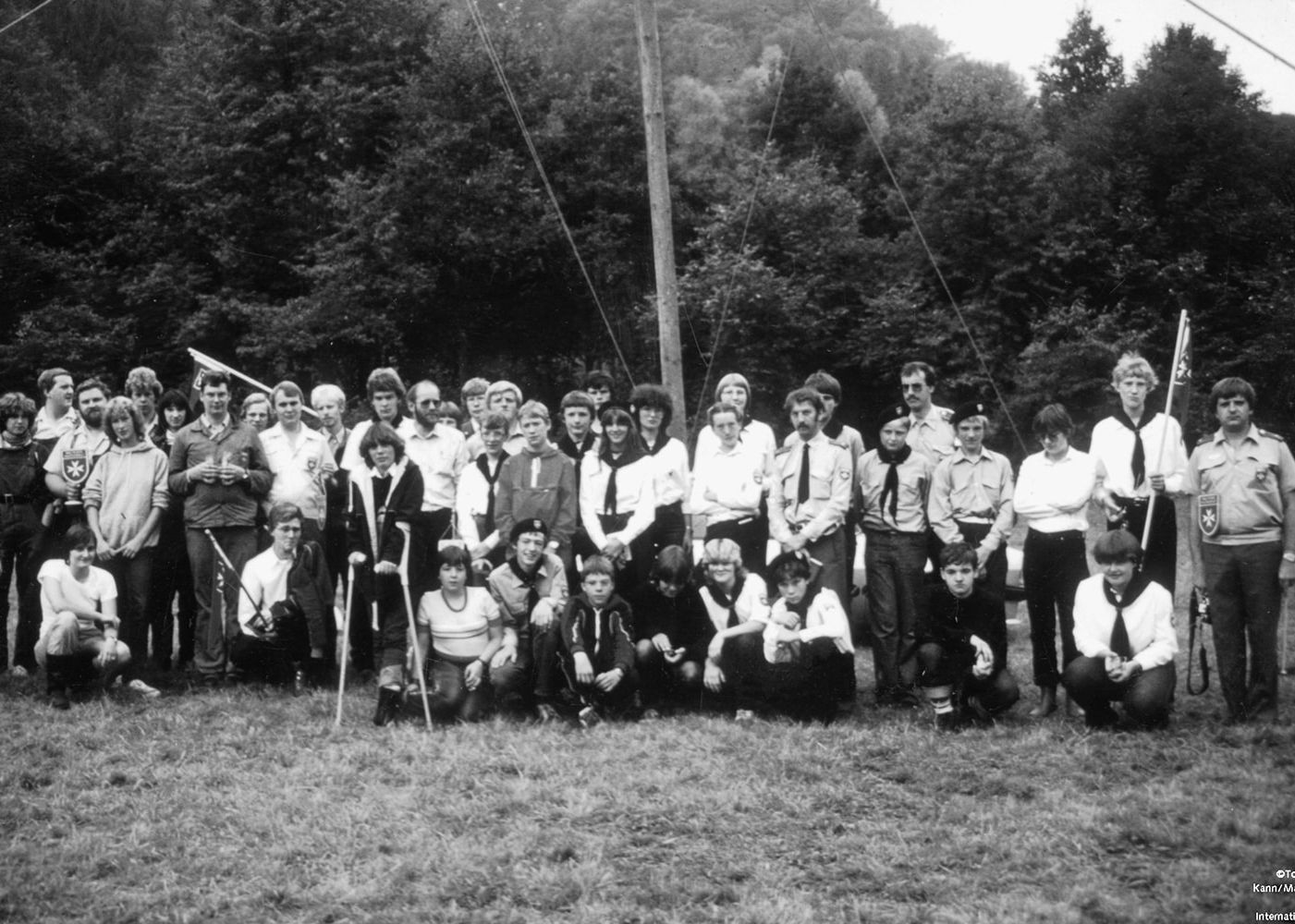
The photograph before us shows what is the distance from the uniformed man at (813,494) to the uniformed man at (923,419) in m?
0.50

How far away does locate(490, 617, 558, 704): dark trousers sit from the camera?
6.90 m

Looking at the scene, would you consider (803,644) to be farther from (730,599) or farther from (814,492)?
(814,492)

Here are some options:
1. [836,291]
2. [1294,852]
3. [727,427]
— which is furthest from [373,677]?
[836,291]

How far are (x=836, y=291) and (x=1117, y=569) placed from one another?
22.0m

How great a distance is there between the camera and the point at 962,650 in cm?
666

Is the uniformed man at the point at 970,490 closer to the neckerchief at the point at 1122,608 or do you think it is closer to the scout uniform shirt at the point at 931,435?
the scout uniform shirt at the point at 931,435

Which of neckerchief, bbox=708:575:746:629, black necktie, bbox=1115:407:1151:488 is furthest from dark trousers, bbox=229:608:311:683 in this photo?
black necktie, bbox=1115:407:1151:488

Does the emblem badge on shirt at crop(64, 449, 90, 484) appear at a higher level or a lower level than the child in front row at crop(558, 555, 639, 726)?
higher

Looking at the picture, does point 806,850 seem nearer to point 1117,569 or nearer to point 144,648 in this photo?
point 1117,569

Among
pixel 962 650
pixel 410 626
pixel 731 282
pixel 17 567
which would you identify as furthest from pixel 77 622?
pixel 731 282

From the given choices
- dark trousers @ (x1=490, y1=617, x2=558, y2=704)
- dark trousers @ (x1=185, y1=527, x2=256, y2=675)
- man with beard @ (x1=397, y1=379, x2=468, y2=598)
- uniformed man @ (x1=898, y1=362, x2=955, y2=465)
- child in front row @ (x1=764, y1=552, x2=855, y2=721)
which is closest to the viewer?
child in front row @ (x1=764, y1=552, x2=855, y2=721)

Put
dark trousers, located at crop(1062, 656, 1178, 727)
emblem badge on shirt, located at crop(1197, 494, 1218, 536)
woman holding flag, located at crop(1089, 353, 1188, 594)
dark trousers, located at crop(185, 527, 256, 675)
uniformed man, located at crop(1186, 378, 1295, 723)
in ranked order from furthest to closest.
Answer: dark trousers, located at crop(185, 527, 256, 675) → woman holding flag, located at crop(1089, 353, 1188, 594) → emblem badge on shirt, located at crop(1197, 494, 1218, 536) → uniformed man, located at crop(1186, 378, 1295, 723) → dark trousers, located at crop(1062, 656, 1178, 727)

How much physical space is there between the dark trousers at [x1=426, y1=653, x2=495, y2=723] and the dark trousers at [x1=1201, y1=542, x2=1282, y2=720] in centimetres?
395

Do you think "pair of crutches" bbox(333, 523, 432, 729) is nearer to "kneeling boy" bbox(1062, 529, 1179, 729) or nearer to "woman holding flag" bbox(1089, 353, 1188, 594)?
"kneeling boy" bbox(1062, 529, 1179, 729)
